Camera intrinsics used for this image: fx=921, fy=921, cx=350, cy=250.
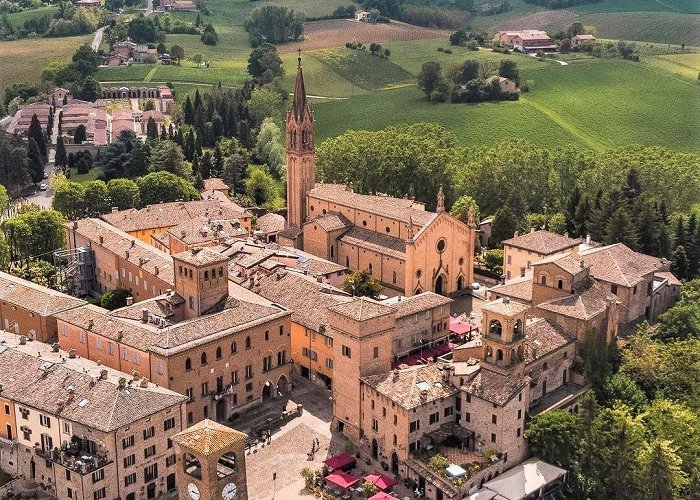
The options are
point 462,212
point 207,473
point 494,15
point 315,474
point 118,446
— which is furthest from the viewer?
point 494,15

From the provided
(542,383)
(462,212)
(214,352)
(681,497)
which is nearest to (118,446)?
(214,352)

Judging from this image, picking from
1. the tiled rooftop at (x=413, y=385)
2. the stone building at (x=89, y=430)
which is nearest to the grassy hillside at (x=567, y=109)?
the tiled rooftop at (x=413, y=385)

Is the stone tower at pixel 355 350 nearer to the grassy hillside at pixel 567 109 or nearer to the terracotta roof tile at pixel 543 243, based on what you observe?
the terracotta roof tile at pixel 543 243

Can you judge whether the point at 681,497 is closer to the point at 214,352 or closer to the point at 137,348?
the point at 214,352

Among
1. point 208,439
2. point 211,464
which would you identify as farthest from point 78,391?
point 211,464

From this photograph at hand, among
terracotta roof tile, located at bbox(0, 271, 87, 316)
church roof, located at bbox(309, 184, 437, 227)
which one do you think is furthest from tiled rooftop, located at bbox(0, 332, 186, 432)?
church roof, located at bbox(309, 184, 437, 227)
